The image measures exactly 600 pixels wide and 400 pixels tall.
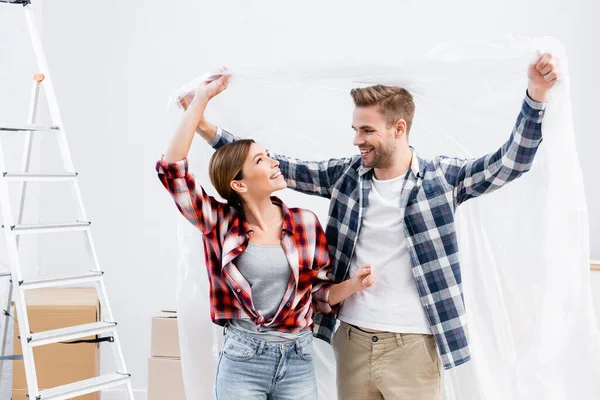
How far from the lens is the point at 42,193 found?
3.45 m

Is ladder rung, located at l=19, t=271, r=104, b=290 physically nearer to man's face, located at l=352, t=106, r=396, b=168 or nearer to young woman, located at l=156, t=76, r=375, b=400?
young woman, located at l=156, t=76, r=375, b=400

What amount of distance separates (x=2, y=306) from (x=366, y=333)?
1837 millimetres

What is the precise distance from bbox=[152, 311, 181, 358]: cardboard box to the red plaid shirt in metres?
0.97

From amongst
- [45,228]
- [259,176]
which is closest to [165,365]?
[45,228]

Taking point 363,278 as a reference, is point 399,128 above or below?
above

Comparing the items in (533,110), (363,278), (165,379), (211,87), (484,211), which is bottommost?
(165,379)

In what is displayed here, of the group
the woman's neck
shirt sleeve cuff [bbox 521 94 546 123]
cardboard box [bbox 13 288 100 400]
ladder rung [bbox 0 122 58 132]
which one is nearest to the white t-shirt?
the woman's neck

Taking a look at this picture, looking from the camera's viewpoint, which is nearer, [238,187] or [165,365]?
[238,187]

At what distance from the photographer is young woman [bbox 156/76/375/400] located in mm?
1727

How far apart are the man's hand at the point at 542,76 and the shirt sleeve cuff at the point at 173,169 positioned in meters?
0.85

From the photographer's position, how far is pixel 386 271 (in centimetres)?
181

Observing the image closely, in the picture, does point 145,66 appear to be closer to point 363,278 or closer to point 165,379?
point 165,379

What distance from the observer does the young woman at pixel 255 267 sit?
173 cm

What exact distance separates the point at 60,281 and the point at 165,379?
2.12 ft
